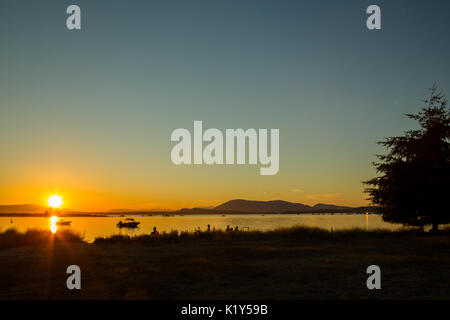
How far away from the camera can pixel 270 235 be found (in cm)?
4162

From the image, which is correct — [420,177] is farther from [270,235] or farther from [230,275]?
[230,275]

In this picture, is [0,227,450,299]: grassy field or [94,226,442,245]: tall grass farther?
[94,226,442,245]: tall grass

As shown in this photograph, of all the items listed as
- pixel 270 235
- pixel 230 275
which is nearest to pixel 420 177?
pixel 270 235

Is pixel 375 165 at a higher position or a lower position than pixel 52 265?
higher

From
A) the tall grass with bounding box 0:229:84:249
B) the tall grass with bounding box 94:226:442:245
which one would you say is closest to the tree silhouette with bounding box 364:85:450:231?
the tall grass with bounding box 94:226:442:245

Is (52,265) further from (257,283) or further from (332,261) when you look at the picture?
(332,261)

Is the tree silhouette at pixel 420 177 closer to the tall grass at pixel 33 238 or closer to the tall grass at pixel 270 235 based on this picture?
the tall grass at pixel 270 235

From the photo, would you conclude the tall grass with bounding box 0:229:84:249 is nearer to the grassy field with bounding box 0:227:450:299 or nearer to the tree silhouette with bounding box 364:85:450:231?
the grassy field with bounding box 0:227:450:299

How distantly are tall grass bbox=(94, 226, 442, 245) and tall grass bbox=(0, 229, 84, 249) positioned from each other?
246 centimetres

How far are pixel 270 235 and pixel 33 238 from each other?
2080cm

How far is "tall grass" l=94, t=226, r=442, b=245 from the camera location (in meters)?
38.0

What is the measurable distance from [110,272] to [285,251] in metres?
12.3

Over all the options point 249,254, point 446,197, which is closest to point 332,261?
point 249,254

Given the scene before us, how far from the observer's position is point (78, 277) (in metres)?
16.1
